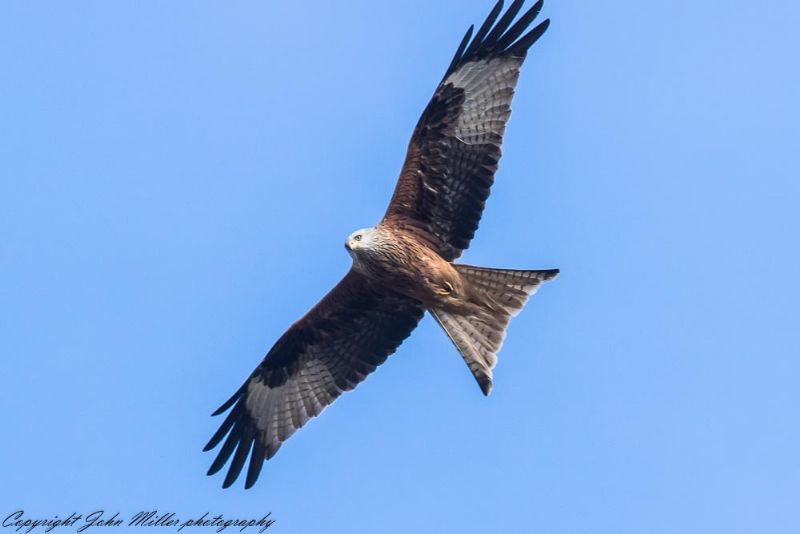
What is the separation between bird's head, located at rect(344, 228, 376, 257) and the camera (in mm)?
9867

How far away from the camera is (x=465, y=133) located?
998 centimetres

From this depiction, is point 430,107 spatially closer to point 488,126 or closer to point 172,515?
point 488,126

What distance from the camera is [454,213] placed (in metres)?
10.2

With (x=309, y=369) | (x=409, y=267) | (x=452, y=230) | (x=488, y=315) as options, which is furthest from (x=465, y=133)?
(x=309, y=369)

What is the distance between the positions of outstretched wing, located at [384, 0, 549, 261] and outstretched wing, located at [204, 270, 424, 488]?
950 millimetres

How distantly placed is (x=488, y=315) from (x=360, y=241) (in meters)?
1.41

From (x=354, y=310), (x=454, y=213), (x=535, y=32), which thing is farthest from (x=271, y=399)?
(x=535, y=32)

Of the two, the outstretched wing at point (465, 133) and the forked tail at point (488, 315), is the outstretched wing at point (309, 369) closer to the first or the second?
the forked tail at point (488, 315)

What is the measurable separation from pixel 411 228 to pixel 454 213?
0.42 meters

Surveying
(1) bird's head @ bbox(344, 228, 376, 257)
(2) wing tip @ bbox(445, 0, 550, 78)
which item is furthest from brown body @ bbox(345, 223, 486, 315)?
(2) wing tip @ bbox(445, 0, 550, 78)

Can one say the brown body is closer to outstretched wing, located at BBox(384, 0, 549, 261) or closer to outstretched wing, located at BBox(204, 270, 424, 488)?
outstretched wing, located at BBox(384, 0, 549, 261)

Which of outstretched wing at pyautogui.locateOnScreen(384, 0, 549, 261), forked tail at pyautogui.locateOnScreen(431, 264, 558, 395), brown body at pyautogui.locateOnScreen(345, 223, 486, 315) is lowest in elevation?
forked tail at pyautogui.locateOnScreen(431, 264, 558, 395)

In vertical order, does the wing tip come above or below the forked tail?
above

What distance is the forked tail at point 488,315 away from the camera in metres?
10.1
